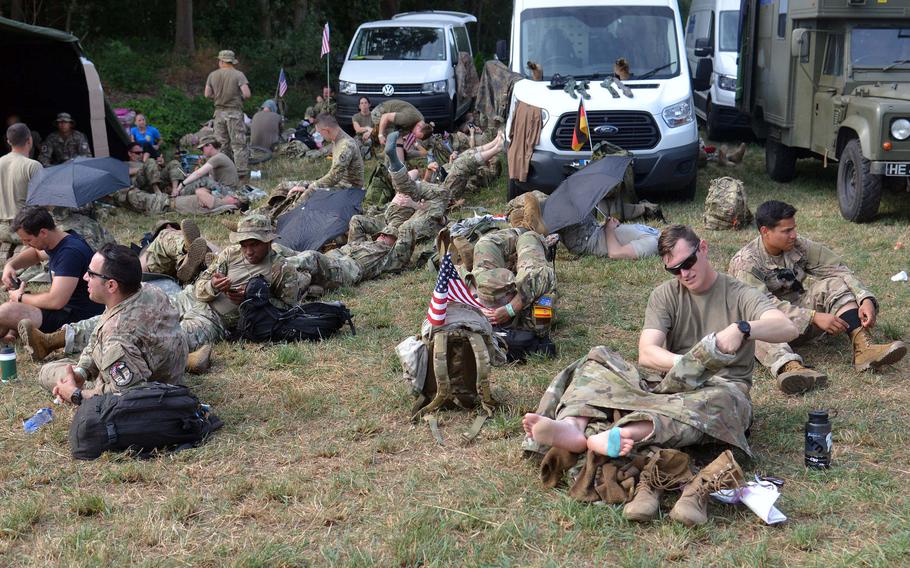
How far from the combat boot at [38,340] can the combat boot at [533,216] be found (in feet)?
12.1

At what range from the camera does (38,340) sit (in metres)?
7.07

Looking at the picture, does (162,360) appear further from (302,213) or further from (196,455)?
(302,213)

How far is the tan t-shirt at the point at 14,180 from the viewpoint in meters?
9.99

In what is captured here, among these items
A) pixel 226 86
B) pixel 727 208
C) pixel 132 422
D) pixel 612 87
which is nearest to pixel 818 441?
pixel 132 422

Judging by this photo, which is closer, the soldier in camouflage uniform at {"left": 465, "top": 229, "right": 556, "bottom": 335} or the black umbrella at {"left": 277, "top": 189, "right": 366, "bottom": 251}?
the soldier in camouflage uniform at {"left": 465, "top": 229, "right": 556, "bottom": 335}

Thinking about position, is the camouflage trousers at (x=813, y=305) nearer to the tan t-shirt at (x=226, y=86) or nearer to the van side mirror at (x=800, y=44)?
the van side mirror at (x=800, y=44)

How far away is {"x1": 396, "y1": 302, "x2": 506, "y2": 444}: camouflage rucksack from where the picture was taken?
5.56 m

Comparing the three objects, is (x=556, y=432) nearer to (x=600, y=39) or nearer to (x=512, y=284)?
(x=512, y=284)

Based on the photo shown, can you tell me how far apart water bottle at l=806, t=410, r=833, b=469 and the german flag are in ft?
21.8

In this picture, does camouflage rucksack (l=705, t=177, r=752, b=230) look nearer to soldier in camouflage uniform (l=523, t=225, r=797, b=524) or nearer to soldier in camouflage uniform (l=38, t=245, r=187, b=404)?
soldier in camouflage uniform (l=523, t=225, r=797, b=524)

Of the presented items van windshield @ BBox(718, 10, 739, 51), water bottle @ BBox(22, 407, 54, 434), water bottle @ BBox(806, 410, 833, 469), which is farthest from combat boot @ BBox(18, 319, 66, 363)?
van windshield @ BBox(718, 10, 739, 51)

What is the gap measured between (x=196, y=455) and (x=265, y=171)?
426 inches

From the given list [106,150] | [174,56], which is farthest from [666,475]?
[174,56]

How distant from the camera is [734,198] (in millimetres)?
10555
